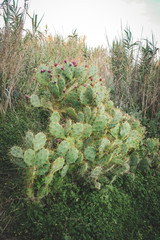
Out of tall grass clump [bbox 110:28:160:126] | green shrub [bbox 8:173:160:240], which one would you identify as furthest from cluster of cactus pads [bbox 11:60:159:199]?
tall grass clump [bbox 110:28:160:126]

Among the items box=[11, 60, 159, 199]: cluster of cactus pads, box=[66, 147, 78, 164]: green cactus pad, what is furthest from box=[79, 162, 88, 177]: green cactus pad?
box=[66, 147, 78, 164]: green cactus pad

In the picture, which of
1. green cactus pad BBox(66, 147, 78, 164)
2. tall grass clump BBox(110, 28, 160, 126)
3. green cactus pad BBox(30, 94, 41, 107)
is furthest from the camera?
tall grass clump BBox(110, 28, 160, 126)

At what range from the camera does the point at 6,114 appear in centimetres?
268

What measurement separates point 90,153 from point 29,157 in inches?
23.4

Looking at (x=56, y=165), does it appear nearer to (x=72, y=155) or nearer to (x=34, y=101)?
(x=72, y=155)

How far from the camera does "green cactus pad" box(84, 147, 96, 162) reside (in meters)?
1.73

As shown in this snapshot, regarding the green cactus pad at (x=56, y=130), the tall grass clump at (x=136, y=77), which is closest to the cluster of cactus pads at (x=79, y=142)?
the green cactus pad at (x=56, y=130)

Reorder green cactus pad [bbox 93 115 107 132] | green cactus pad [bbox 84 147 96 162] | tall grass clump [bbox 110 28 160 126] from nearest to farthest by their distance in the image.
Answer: green cactus pad [bbox 84 147 96 162] → green cactus pad [bbox 93 115 107 132] → tall grass clump [bbox 110 28 160 126]

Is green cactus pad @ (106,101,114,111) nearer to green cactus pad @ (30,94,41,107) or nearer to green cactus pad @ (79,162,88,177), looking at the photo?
green cactus pad @ (30,94,41,107)

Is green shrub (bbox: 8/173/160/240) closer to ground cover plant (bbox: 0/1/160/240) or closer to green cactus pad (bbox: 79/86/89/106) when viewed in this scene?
ground cover plant (bbox: 0/1/160/240)

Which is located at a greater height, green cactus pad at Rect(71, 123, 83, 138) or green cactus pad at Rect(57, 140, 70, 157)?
green cactus pad at Rect(71, 123, 83, 138)

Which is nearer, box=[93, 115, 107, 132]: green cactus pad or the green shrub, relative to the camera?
the green shrub

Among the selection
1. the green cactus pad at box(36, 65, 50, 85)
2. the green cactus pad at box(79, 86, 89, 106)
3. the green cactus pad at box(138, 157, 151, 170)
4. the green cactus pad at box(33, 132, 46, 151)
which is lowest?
the green cactus pad at box(138, 157, 151, 170)

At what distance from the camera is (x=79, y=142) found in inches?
69.8
